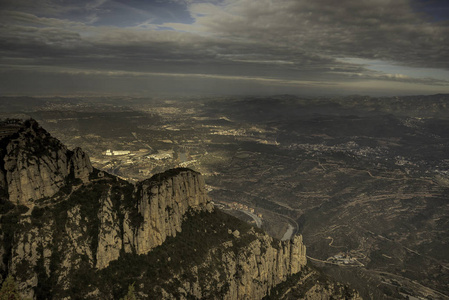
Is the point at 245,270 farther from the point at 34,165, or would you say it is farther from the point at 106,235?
the point at 34,165

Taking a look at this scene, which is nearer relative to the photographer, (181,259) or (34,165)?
(34,165)

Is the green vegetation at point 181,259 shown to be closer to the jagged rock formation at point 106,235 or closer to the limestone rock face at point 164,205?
the jagged rock formation at point 106,235

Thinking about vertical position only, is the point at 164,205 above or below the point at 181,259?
above

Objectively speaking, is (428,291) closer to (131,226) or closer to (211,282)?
(211,282)

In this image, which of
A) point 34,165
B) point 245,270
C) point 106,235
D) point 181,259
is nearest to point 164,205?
point 181,259

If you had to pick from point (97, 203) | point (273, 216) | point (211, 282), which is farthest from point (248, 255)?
point (273, 216)

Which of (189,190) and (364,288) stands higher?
(189,190)

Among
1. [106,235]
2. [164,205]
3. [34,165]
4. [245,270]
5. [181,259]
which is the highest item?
[34,165]
